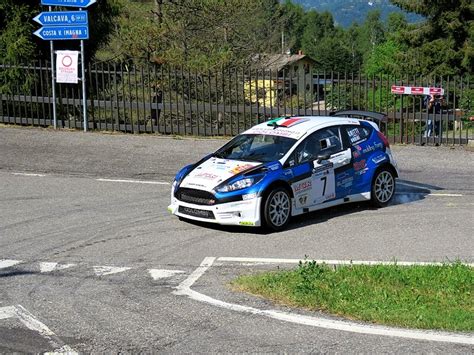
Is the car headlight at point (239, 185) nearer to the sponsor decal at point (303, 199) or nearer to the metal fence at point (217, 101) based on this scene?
the sponsor decal at point (303, 199)

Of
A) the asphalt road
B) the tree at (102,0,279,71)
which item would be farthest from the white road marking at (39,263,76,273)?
the tree at (102,0,279,71)

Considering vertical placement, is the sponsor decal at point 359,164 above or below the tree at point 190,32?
Answer: below

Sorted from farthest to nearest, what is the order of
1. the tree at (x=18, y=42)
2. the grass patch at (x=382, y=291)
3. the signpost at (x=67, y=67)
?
the tree at (x=18, y=42) → the signpost at (x=67, y=67) → the grass patch at (x=382, y=291)

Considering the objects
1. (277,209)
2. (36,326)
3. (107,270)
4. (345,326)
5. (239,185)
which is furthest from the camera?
(277,209)

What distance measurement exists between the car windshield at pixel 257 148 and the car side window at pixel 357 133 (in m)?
1.23

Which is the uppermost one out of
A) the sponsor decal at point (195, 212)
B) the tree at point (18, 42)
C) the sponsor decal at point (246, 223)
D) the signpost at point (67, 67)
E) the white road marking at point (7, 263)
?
the tree at point (18, 42)

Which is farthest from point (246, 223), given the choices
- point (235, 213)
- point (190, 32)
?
point (190, 32)

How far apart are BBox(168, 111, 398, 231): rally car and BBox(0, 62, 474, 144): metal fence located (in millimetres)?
6604

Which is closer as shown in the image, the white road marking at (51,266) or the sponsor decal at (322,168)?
the white road marking at (51,266)

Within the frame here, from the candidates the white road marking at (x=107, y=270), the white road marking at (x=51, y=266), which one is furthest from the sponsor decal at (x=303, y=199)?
the white road marking at (x=51, y=266)

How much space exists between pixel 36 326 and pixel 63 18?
1545 cm

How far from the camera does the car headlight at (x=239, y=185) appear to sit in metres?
10.6

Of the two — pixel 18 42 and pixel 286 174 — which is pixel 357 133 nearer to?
pixel 286 174

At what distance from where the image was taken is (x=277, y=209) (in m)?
10.8
